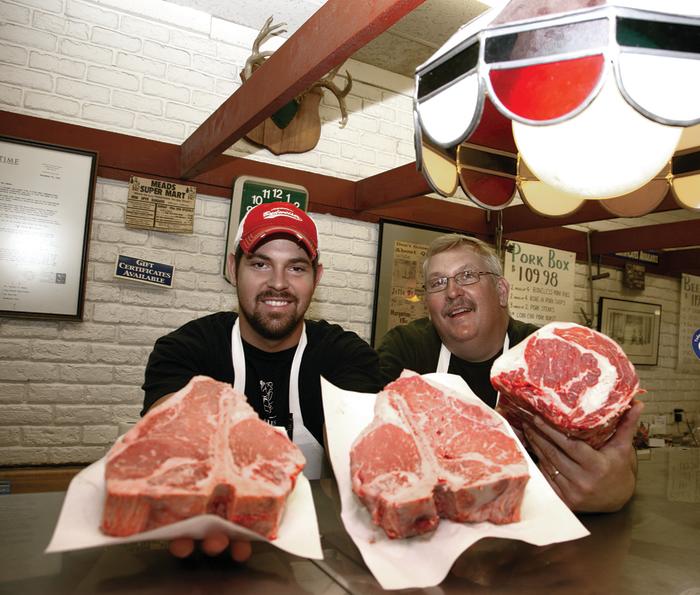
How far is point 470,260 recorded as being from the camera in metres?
2.34

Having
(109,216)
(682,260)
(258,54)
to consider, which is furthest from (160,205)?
(682,260)

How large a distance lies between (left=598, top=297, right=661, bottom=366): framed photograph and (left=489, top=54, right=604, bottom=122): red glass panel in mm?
4642

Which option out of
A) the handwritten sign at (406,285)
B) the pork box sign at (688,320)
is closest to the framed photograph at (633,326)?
the pork box sign at (688,320)

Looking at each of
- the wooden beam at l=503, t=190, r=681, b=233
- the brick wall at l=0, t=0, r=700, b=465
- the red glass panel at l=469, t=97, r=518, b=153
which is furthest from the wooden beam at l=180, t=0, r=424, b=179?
the wooden beam at l=503, t=190, r=681, b=233

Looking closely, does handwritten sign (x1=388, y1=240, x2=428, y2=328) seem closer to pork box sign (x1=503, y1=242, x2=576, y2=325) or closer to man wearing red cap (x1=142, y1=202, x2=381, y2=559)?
pork box sign (x1=503, y1=242, x2=576, y2=325)

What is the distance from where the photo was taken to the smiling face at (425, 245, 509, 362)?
2.30m

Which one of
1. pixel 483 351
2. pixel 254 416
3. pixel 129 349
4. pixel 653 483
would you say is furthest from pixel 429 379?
pixel 129 349

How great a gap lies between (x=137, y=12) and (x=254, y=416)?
2.85 meters

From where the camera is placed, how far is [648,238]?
4.22 meters

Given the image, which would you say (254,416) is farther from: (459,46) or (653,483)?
(653,483)

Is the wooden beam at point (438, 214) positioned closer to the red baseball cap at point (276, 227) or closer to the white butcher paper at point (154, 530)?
the red baseball cap at point (276, 227)

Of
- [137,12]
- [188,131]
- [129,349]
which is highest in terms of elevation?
[137,12]

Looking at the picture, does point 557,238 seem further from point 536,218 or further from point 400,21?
point 400,21

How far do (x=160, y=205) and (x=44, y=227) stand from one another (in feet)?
1.89
